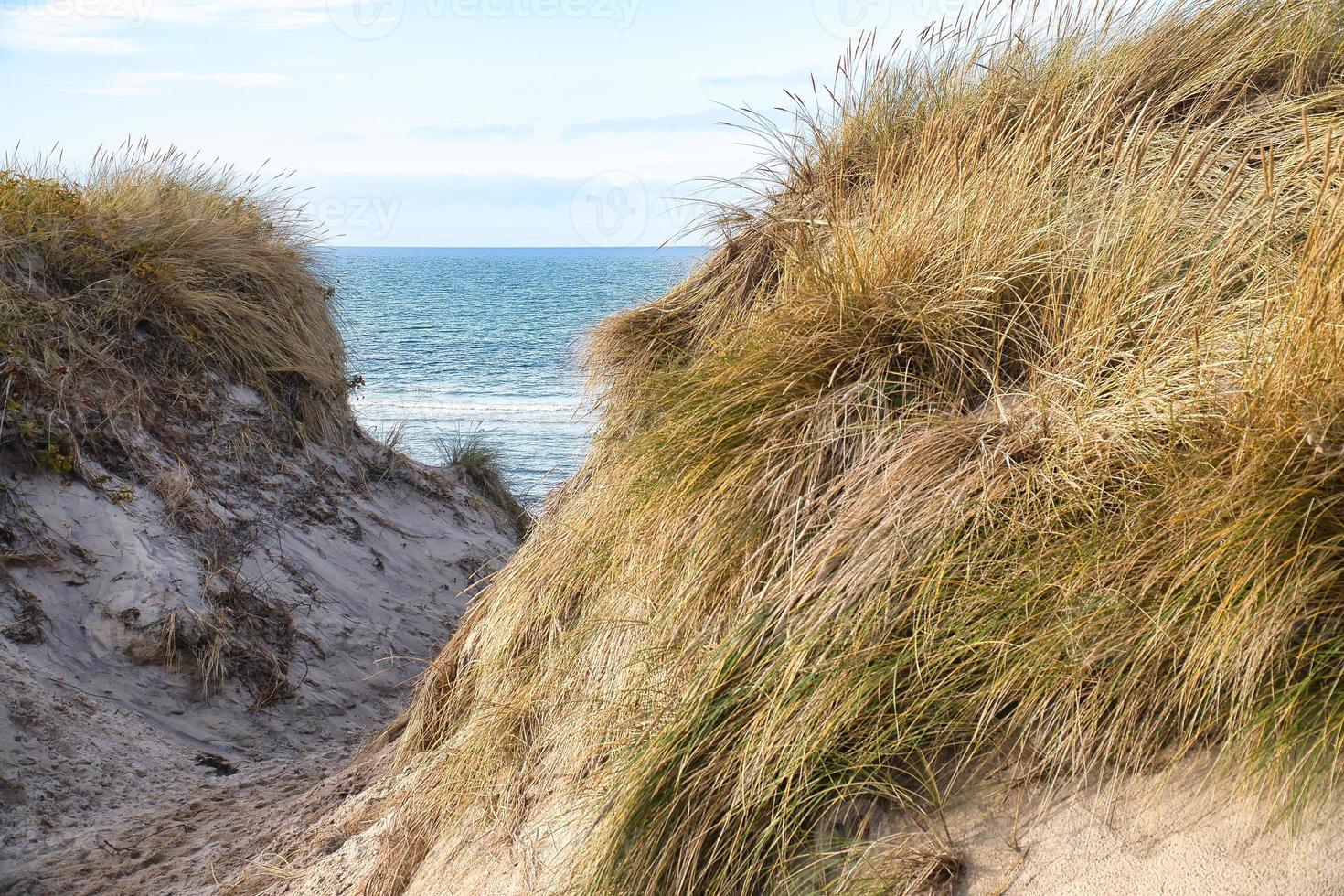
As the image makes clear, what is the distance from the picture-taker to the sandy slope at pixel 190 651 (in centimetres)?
421

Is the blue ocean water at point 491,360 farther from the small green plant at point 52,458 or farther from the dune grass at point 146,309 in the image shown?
the small green plant at point 52,458

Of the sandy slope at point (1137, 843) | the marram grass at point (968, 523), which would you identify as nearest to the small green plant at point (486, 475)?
the marram grass at point (968, 523)

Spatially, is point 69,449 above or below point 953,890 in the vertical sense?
above

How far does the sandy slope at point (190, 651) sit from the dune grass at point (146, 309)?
1.10ft

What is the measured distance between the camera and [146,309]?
7000mm

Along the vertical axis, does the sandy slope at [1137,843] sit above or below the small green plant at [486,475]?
above

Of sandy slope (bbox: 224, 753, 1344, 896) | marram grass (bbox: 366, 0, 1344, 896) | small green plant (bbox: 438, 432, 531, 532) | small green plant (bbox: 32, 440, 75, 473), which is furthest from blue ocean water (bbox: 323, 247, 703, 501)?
small green plant (bbox: 32, 440, 75, 473)

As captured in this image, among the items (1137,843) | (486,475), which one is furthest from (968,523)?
(486,475)

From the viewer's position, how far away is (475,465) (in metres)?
10.6

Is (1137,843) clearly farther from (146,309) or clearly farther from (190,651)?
(146,309)

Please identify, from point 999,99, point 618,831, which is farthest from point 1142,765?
point 999,99

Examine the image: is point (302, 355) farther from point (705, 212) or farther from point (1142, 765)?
point (1142, 765)

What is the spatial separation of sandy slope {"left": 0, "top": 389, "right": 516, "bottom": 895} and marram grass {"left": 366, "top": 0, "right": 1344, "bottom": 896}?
1.42 m

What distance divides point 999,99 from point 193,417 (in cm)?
582
